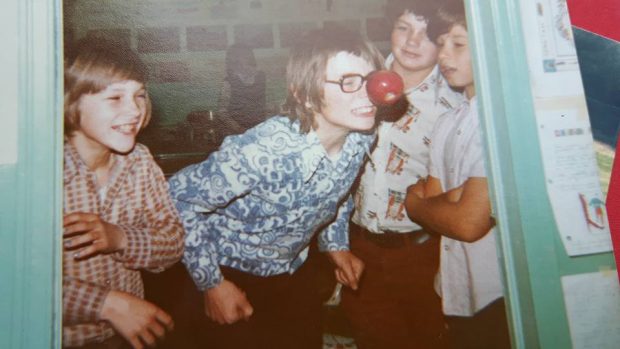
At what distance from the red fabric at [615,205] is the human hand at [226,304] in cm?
145

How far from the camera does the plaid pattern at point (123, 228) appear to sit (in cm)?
167

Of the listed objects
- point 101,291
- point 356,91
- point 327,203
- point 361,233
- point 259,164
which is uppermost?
point 356,91

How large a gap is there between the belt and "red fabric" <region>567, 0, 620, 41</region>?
109 centimetres

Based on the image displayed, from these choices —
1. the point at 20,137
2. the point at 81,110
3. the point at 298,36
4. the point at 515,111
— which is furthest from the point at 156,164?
the point at 515,111

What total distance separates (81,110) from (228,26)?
62 centimetres

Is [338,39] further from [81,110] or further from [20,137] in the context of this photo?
[20,137]

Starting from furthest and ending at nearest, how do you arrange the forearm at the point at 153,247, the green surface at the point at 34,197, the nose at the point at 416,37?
the nose at the point at 416,37
the forearm at the point at 153,247
the green surface at the point at 34,197

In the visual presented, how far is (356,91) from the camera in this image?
1904 mm

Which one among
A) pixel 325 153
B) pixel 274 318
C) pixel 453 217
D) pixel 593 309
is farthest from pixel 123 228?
pixel 593 309

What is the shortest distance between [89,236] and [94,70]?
0.59 meters

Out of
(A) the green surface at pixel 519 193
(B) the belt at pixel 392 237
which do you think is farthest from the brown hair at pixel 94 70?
(A) the green surface at pixel 519 193

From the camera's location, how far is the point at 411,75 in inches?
76.0

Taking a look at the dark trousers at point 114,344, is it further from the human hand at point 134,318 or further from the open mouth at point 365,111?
the open mouth at point 365,111

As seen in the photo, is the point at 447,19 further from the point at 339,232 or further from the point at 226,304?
the point at 226,304
